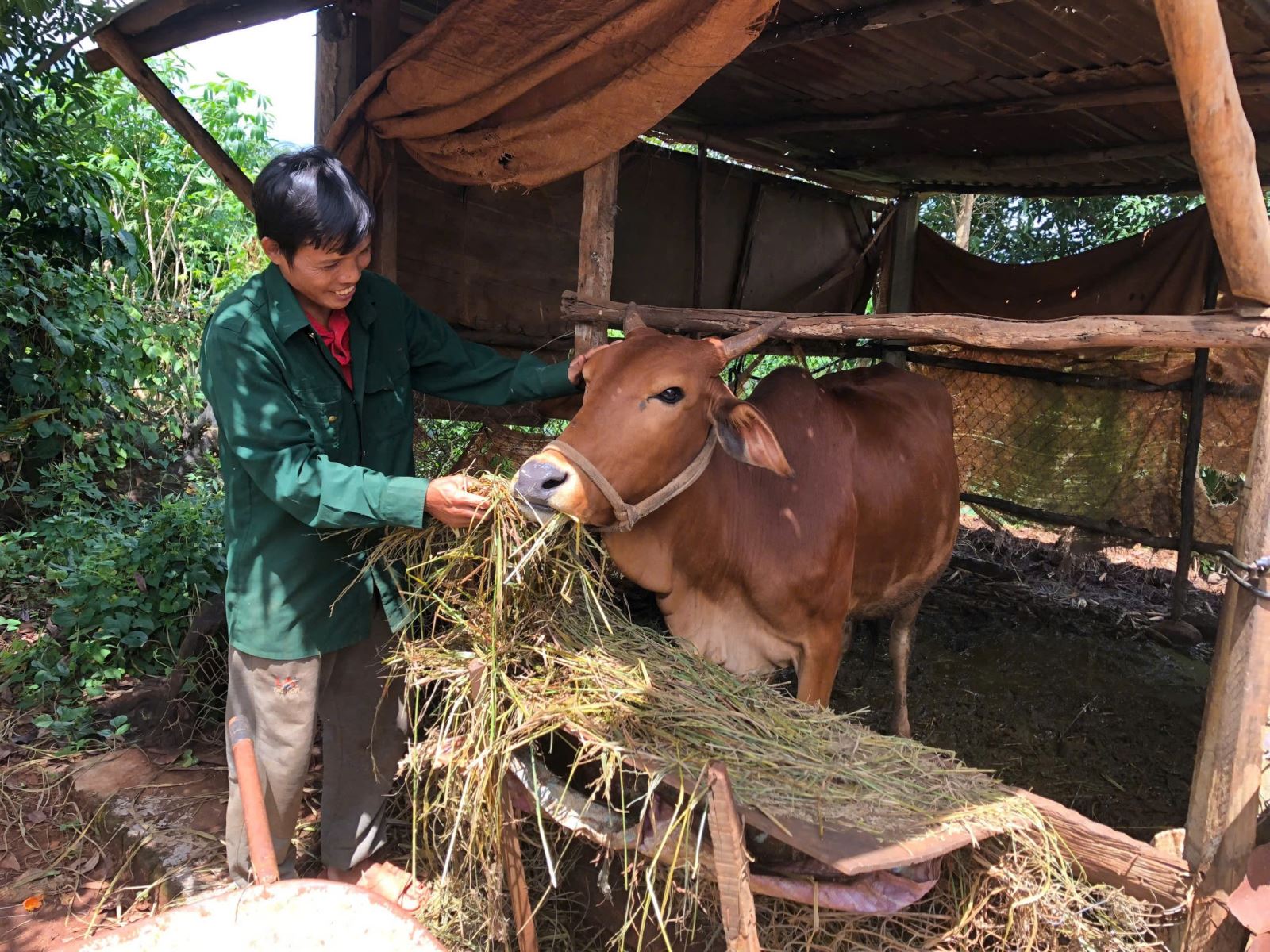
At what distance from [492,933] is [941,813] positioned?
1443 mm

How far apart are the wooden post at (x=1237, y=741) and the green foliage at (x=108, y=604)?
4.30 meters

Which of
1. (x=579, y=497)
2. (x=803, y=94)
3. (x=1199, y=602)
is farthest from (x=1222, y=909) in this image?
(x=1199, y=602)

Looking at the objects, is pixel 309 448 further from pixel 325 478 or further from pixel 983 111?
pixel 983 111

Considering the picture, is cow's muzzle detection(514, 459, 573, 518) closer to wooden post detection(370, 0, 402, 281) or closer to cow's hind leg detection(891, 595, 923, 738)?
wooden post detection(370, 0, 402, 281)

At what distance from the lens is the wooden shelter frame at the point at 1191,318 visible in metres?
2.13

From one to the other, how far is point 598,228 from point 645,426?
0.96 metres

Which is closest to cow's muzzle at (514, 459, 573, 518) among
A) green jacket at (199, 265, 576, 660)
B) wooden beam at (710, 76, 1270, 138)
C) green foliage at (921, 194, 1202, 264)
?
green jacket at (199, 265, 576, 660)

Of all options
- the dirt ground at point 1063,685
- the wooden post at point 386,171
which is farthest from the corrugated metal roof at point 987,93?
the dirt ground at point 1063,685

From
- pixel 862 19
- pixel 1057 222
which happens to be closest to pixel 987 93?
pixel 862 19

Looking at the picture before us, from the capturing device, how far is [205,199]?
952cm

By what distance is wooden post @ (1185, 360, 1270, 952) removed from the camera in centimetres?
228

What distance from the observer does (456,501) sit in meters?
2.43

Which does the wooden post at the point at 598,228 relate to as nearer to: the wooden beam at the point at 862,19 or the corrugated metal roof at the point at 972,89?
the wooden beam at the point at 862,19

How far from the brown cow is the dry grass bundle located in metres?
0.29
